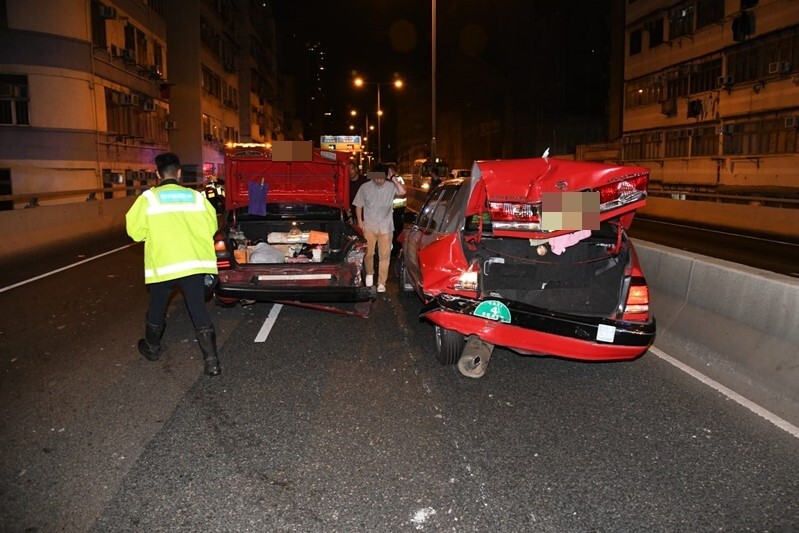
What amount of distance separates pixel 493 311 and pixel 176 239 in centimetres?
273

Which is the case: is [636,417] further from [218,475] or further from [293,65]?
[293,65]

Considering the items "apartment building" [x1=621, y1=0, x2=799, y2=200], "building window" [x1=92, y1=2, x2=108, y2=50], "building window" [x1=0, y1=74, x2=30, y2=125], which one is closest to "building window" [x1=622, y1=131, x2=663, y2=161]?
"apartment building" [x1=621, y1=0, x2=799, y2=200]

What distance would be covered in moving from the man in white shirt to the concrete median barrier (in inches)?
143

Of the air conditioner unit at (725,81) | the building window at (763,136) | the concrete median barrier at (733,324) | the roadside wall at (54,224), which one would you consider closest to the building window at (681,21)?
the air conditioner unit at (725,81)

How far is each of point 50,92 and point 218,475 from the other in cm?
2565

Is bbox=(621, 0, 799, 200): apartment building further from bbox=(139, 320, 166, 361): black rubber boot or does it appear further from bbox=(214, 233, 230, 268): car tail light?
bbox=(139, 320, 166, 361): black rubber boot

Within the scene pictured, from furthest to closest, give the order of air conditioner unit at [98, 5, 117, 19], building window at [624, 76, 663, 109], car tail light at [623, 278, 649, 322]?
1. building window at [624, 76, 663, 109]
2. air conditioner unit at [98, 5, 117, 19]
3. car tail light at [623, 278, 649, 322]

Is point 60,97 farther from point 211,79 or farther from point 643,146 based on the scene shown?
point 643,146

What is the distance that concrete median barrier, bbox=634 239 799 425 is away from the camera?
16.9 feet

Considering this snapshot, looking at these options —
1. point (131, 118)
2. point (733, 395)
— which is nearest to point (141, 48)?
point (131, 118)

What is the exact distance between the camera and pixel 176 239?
5684 mm

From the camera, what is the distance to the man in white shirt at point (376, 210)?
927 cm

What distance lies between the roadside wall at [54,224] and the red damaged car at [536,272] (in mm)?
11532

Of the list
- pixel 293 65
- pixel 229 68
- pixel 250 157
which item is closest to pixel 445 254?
pixel 250 157
